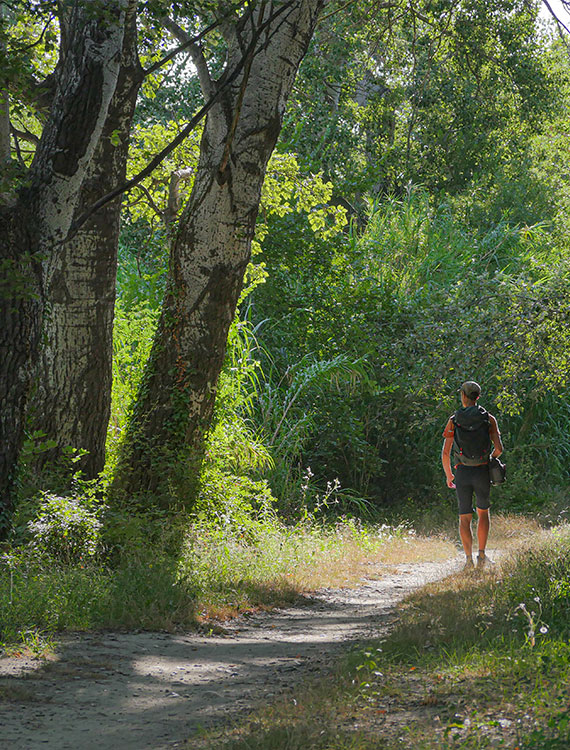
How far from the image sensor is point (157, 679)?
591 centimetres

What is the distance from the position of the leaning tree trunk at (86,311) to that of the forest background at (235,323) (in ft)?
0.08

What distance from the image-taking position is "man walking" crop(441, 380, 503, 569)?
31.8ft

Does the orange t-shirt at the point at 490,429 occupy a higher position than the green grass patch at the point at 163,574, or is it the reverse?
the orange t-shirt at the point at 490,429

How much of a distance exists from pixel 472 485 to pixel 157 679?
495 cm

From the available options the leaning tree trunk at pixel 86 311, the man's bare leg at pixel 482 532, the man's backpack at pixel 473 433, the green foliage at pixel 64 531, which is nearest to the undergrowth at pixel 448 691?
the man's bare leg at pixel 482 532

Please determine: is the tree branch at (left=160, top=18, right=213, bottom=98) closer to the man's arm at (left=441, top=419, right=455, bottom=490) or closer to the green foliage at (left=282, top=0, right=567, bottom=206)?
the green foliage at (left=282, top=0, right=567, bottom=206)

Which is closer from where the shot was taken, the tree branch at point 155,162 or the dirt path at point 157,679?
the dirt path at point 157,679

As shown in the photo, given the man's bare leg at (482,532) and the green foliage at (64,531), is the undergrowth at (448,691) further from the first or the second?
the green foliage at (64,531)

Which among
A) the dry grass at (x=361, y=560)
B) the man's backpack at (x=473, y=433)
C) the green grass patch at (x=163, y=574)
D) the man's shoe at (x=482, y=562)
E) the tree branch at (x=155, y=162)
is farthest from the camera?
the dry grass at (x=361, y=560)

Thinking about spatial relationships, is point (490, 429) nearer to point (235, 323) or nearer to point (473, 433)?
point (473, 433)

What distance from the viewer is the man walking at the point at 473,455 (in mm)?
9680

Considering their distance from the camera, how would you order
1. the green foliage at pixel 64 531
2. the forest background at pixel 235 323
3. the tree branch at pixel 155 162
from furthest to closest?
the green foliage at pixel 64 531 < the forest background at pixel 235 323 < the tree branch at pixel 155 162

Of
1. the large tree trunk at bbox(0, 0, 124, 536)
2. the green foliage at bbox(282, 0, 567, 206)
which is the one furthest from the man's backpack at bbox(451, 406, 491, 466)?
the large tree trunk at bbox(0, 0, 124, 536)

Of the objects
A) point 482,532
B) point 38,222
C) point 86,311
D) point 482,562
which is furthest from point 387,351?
point 38,222
